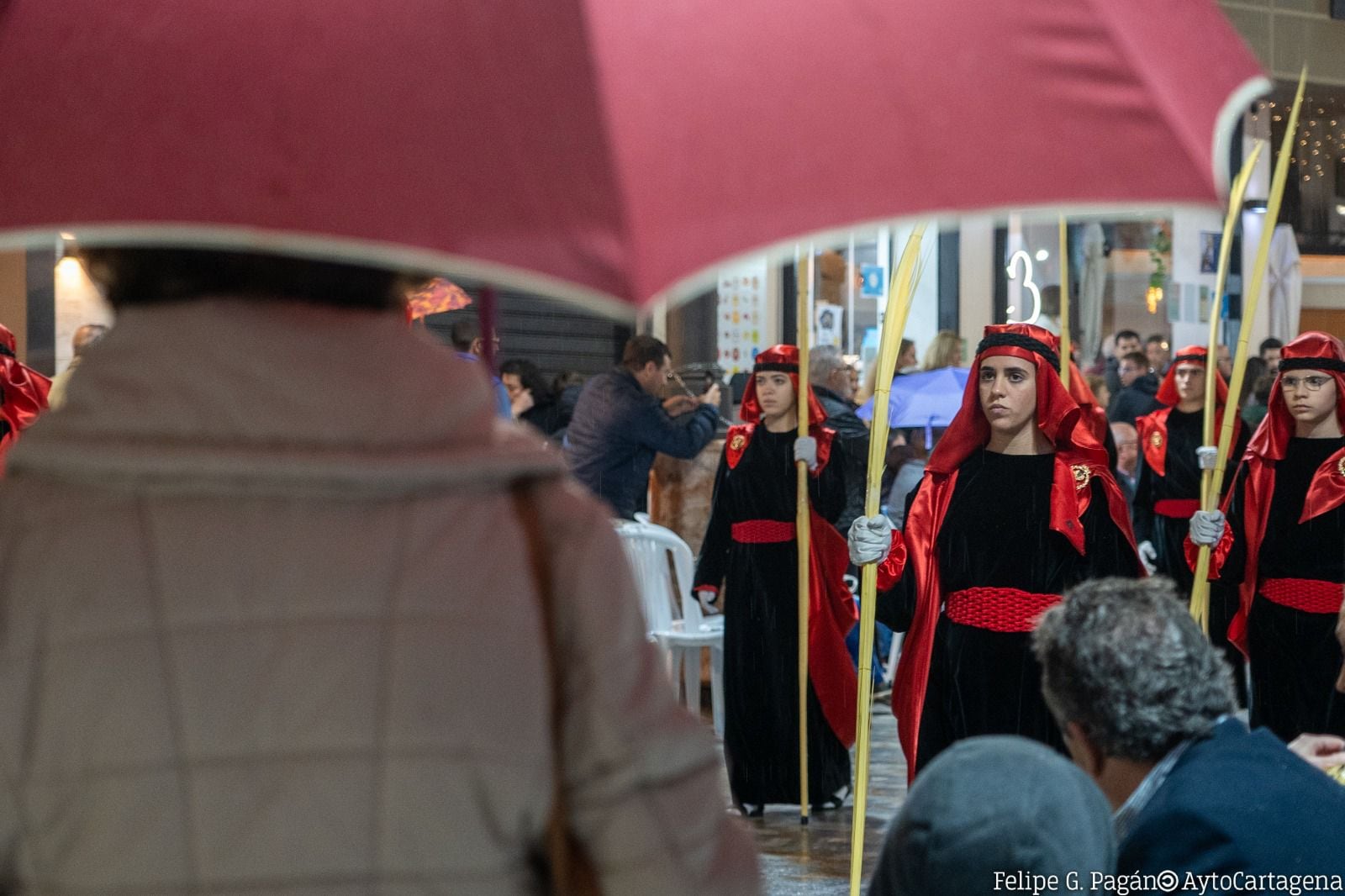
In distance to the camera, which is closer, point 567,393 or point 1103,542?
point 1103,542

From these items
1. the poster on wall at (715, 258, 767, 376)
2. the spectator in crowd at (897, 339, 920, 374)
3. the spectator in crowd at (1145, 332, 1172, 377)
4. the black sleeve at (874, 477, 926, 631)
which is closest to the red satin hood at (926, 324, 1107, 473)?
the black sleeve at (874, 477, 926, 631)

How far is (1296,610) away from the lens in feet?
24.2

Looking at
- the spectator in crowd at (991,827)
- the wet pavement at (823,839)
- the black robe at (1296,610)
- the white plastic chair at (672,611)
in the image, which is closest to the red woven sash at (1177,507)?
the wet pavement at (823,839)

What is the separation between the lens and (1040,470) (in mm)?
5598

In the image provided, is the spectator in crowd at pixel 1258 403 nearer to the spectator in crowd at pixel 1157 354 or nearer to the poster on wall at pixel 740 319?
the spectator in crowd at pixel 1157 354

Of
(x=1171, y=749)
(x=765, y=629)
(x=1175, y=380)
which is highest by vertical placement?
(x=1175, y=380)

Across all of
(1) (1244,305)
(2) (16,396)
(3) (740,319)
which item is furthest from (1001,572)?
(3) (740,319)

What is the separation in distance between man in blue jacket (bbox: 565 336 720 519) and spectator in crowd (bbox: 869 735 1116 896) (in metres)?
7.04

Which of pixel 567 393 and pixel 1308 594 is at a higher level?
pixel 567 393

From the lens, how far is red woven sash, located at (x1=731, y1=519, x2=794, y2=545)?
311 inches

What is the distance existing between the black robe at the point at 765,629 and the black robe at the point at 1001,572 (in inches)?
86.0

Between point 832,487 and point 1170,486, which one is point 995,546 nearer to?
point 832,487

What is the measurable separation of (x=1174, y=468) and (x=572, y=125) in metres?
9.53

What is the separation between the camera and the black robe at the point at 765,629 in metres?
7.86
